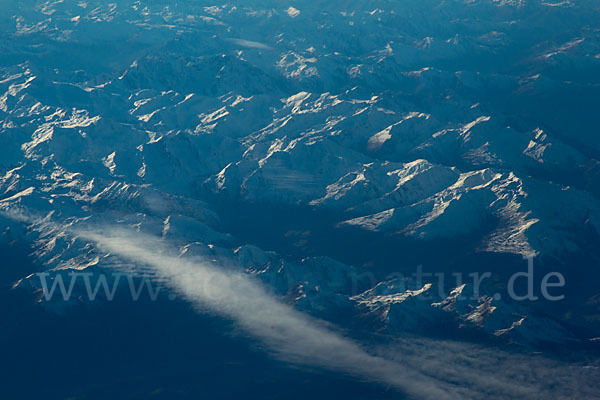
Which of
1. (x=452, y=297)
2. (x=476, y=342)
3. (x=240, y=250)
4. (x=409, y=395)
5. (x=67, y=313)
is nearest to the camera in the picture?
(x=409, y=395)

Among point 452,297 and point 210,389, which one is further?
point 452,297

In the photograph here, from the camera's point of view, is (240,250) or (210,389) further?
(240,250)

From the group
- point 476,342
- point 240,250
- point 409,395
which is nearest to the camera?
point 409,395

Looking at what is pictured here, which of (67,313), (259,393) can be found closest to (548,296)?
(259,393)

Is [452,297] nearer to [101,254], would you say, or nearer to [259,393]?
[259,393]

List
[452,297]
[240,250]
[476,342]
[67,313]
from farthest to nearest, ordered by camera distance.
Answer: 1. [240,250]
2. [67,313]
3. [452,297]
4. [476,342]

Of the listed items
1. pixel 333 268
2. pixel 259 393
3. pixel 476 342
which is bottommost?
pixel 259 393

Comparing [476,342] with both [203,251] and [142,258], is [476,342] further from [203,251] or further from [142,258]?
[142,258]

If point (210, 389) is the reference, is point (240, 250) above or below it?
above

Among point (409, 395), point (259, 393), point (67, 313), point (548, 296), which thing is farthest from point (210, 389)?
point (548, 296)
